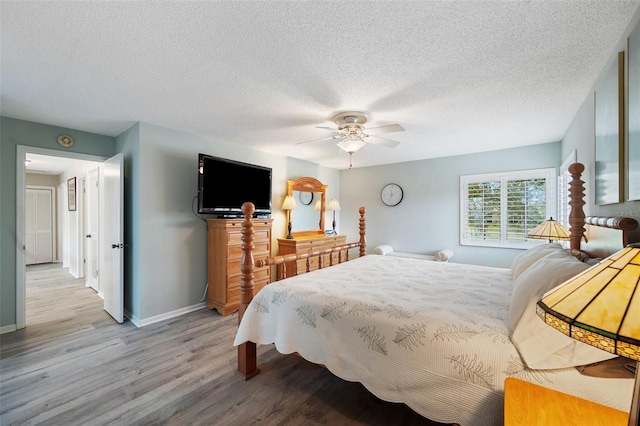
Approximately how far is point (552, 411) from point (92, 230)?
20.7 feet

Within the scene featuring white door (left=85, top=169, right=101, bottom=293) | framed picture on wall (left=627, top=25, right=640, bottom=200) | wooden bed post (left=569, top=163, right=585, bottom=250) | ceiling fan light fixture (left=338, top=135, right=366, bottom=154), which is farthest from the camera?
white door (left=85, top=169, right=101, bottom=293)

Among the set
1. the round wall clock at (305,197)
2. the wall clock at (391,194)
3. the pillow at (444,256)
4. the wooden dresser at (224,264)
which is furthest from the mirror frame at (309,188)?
the pillow at (444,256)

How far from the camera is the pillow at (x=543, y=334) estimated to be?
42.0 inches

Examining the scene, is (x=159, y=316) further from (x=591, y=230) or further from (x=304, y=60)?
(x=591, y=230)

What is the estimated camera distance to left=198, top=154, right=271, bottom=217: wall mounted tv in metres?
→ 3.40

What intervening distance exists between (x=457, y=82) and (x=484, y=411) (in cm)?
220

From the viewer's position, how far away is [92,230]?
188 inches

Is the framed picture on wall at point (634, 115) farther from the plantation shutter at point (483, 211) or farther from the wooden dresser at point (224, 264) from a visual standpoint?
the wooden dresser at point (224, 264)

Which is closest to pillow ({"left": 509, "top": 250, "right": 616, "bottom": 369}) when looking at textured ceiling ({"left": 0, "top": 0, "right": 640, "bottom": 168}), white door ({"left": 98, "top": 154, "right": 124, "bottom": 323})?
textured ceiling ({"left": 0, "top": 0, "right": 640, "bottom": 168})

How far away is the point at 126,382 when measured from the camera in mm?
2098

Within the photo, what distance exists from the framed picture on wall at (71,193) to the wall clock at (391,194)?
6551 millimetres

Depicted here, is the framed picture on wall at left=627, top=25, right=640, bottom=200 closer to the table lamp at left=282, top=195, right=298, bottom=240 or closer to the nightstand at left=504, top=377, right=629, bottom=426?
the nightstand at left=504, top=377, right=629, bottom=426

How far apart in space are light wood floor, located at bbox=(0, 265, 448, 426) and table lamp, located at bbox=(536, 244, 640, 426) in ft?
4.99

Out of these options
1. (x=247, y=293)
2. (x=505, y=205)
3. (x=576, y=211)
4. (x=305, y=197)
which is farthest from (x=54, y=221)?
(x=505, y=205)
